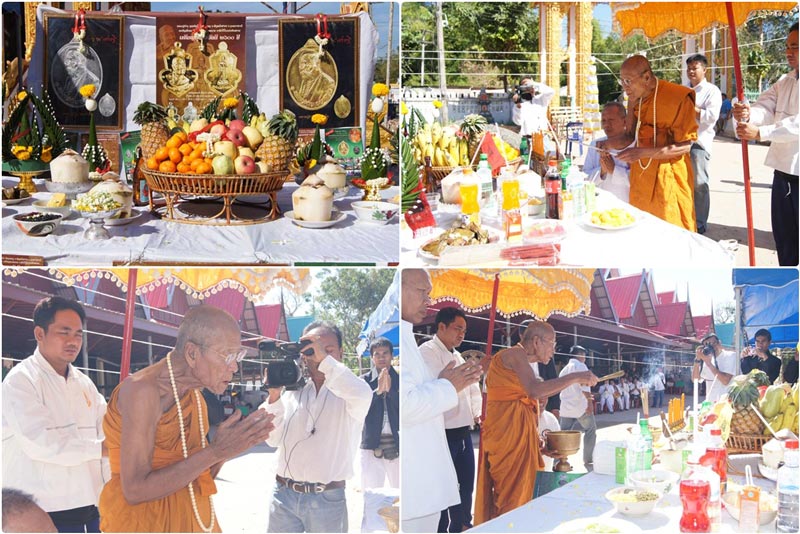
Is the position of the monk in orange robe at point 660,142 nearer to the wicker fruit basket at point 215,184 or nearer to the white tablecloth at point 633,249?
the white tablecloth at point 633,249

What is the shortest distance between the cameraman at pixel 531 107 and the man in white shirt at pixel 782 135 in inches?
77.0

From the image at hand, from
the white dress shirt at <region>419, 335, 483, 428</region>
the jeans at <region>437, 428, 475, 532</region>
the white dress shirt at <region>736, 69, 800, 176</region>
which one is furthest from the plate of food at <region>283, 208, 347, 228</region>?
the white dress shirt at <region>736, 69, 800, 176</region>

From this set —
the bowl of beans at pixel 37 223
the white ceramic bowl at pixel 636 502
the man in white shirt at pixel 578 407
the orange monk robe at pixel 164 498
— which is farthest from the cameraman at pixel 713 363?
the bowl of beans at pixel 37 223

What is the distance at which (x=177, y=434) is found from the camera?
3.04 metres

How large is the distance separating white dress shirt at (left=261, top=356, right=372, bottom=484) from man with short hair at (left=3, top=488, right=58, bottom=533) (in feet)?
2.94

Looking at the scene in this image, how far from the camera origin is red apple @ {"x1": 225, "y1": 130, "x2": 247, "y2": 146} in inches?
132

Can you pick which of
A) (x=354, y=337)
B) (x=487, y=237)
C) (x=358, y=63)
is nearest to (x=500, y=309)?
(x=487, y=237)

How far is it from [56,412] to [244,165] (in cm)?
114

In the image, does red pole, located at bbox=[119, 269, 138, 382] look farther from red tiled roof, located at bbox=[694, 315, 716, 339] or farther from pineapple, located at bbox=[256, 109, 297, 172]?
red tiled roof, located at bbox=[694, 315, 716, 339]

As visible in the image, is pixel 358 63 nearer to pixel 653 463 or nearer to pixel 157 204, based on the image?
pixel 157 204

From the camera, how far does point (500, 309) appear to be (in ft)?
10.4

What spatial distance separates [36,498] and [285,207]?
4.99 ft

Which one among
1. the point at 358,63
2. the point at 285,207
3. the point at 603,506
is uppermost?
the point at 358,63

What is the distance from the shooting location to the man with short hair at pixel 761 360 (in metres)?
3.30
